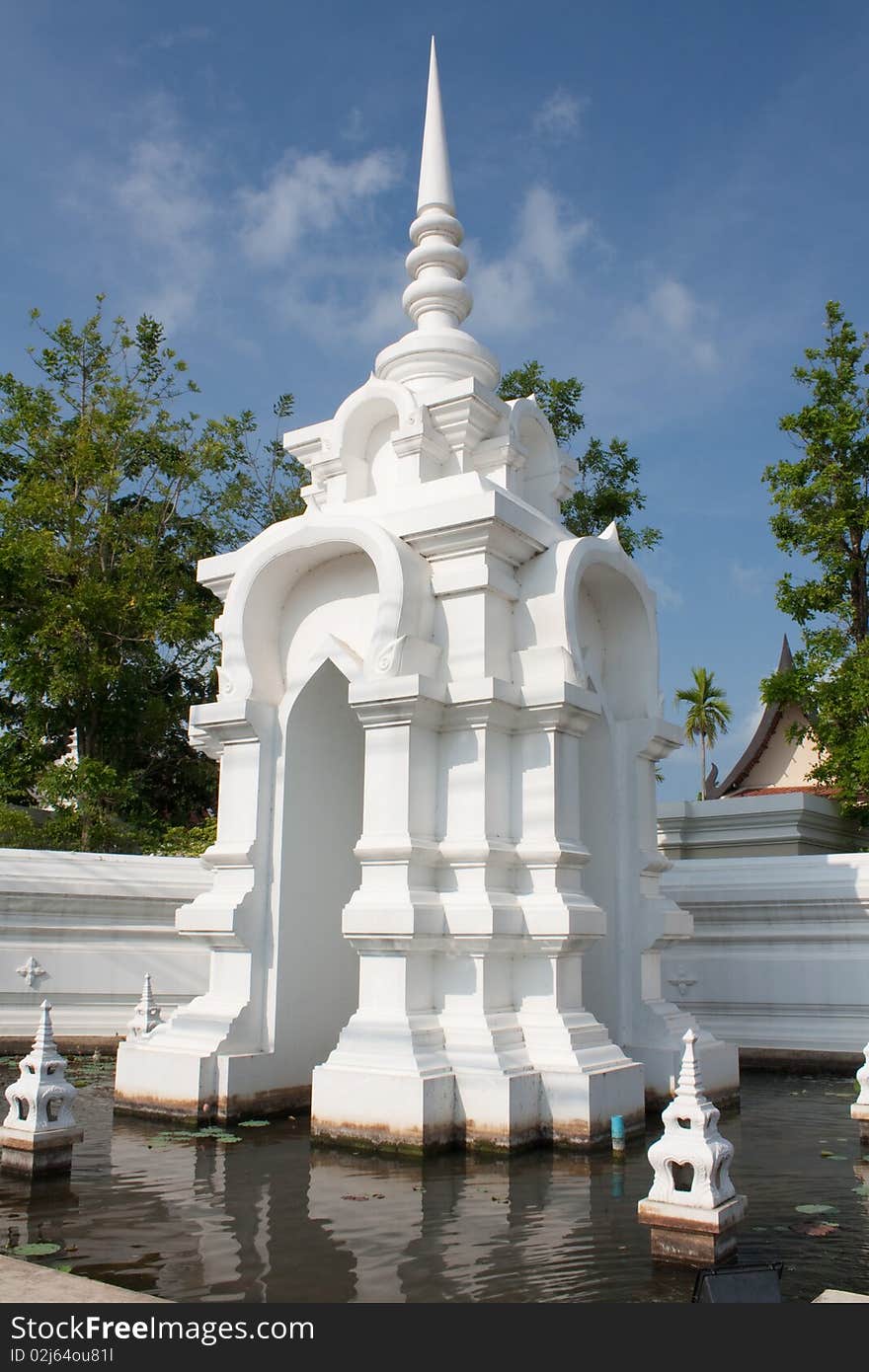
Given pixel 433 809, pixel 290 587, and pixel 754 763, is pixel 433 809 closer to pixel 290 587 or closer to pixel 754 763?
pixel 290 587

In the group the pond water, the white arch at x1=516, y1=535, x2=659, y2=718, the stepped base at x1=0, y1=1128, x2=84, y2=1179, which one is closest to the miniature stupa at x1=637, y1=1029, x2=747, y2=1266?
the pond water

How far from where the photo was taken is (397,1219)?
5.36m

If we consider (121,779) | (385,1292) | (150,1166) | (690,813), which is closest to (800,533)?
(690,813)

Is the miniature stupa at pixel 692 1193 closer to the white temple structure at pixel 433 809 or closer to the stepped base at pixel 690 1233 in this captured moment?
the stepped base at pixel 690 1233

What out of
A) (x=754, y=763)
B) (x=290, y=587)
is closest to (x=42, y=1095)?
(x=290, y=587)

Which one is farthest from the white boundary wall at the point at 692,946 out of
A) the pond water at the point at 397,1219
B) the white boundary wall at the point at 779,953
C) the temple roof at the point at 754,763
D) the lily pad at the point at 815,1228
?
the temple roof at the point at 754,763

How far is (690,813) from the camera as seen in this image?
13914 mm

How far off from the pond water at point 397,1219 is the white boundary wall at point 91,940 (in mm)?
3689

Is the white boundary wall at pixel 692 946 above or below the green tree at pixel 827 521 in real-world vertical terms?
below

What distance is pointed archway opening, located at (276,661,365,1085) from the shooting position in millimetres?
8477

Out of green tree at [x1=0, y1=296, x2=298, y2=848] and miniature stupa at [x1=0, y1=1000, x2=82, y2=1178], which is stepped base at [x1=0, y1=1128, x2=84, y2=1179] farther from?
green tree at [x1=0, y1=296, x2=298, y2=848]

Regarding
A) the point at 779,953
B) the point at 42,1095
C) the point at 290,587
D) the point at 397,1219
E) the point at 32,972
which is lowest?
the point at 397,1219

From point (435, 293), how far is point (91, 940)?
→ 22.8ft

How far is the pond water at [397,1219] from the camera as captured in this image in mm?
4371
